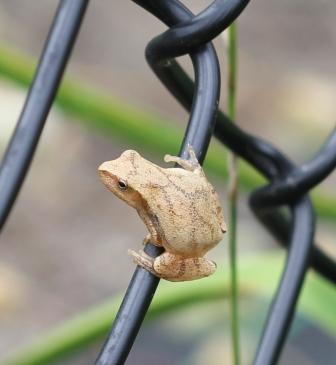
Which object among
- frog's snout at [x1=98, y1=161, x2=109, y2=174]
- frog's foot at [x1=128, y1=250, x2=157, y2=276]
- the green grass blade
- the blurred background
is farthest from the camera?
the blurred background

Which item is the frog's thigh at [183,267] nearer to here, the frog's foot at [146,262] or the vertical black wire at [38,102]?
the frog's foot at [146,262]

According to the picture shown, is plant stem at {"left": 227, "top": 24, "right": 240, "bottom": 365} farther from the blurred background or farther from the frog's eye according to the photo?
the blurred background

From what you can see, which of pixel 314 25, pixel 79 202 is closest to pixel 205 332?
pixel 79 202

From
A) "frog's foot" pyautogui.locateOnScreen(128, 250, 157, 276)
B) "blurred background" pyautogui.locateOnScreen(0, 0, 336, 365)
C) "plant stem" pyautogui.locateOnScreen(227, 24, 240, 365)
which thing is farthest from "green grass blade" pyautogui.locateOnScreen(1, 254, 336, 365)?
"blurred background" pyautogui.locateOnScreen(0, 0, 336, 365)

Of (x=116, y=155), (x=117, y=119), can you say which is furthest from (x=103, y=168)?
(x=116, y=155)

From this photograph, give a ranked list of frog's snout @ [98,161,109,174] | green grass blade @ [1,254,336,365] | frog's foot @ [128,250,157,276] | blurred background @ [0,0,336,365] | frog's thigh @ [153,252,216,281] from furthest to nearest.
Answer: blurred background @ [0,0,336,365] < green grass blade @ [1,254,336,365] < frog's snout @ [98,161,109,174] < frog's thigh @ [153,252,216,281] < frog's foot @ [128,250,157,276]

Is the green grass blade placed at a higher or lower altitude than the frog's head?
lower

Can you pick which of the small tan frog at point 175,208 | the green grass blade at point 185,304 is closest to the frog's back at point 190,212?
the small tan frog at point 175,208
